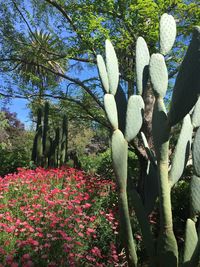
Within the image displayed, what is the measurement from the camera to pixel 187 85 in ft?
7.61

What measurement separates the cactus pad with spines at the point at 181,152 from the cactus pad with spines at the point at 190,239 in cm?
32

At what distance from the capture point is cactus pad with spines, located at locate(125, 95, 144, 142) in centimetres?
263

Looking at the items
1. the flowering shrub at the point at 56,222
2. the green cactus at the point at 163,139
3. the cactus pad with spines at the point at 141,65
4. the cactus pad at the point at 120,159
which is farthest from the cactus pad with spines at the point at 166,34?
the flowering shrub at the point at 56,222

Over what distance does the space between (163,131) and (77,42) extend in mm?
5978

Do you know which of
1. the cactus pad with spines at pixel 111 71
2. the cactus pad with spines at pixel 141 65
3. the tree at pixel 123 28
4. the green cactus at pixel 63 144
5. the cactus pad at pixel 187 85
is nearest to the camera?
the cactus pad at pixel 187 85

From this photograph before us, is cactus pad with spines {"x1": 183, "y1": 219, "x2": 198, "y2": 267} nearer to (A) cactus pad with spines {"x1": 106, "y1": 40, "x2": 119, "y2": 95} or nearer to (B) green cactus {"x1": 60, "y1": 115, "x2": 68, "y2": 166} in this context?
(A) cactus pad with spines {"x1": 106, "y1": 40, "x2": 119, "y2": 95}

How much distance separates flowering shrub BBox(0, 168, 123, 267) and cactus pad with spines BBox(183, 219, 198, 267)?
48.0 inches

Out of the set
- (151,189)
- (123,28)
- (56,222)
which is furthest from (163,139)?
(123,28)

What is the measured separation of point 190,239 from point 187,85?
1.09m

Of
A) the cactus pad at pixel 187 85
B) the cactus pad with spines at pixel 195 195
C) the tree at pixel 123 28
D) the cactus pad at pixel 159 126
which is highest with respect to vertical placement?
the tree at pixel 123 28

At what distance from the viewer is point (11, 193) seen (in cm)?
534

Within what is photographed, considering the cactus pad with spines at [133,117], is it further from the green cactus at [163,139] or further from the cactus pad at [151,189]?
the cactus pad at [151,189]

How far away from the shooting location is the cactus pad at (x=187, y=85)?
89.2 inches

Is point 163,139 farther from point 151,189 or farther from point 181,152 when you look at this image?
point 151,189
